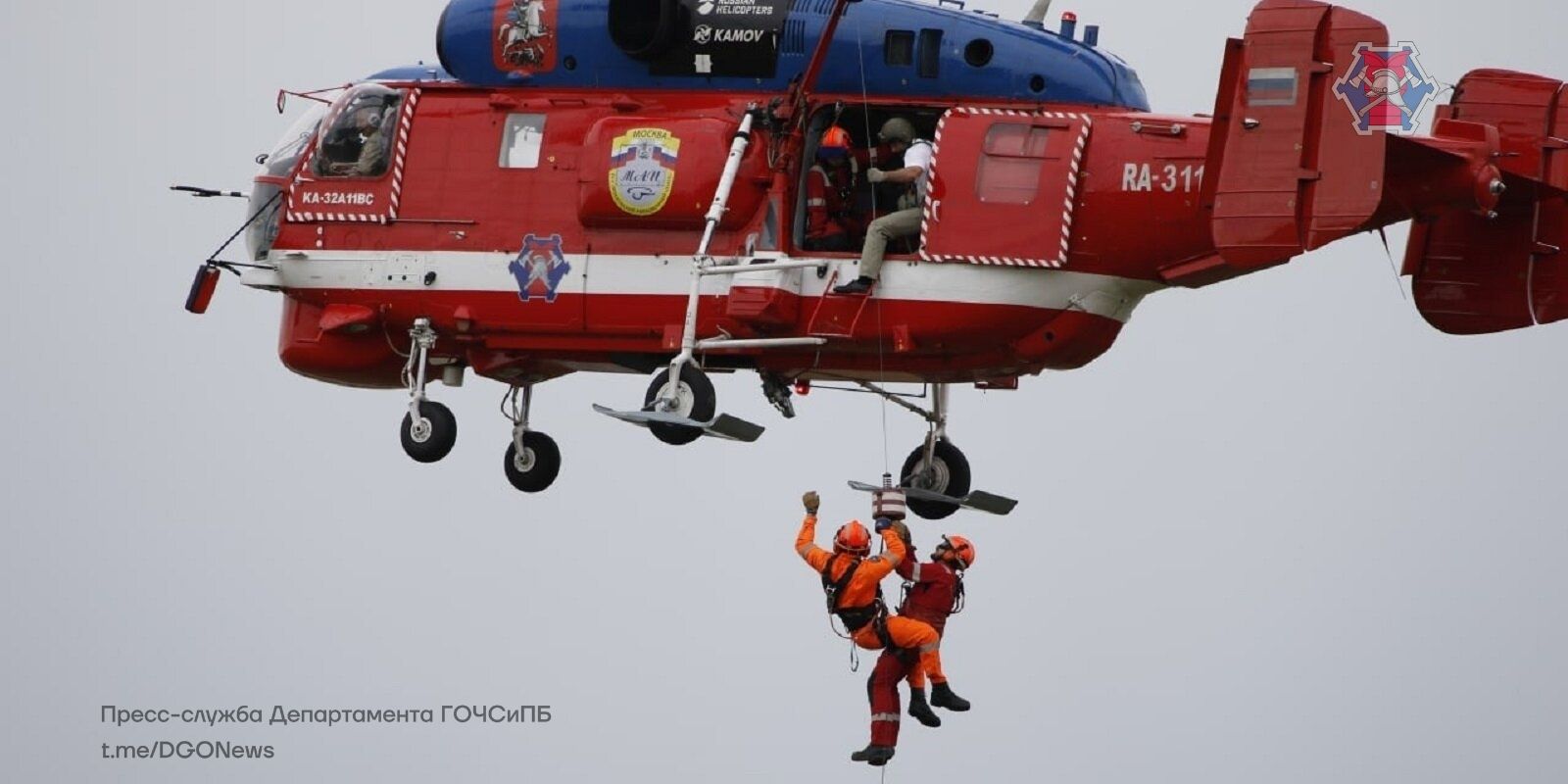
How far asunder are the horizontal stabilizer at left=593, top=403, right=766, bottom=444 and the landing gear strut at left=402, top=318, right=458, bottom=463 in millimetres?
2145

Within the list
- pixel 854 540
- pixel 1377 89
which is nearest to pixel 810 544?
pixel 854 540

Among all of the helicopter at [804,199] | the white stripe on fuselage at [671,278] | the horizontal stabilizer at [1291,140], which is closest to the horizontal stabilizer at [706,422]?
the helicopter at [804,199]

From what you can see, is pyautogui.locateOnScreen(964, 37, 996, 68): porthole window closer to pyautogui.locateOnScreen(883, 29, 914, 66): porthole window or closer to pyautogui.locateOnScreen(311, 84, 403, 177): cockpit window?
pyautogui.locateOnScreen(883, 29, 914, 66): porthole window

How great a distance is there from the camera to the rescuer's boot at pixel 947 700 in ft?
92.7

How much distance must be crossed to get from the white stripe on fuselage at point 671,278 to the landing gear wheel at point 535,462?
1.69 meters

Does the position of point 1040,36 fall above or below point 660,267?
above

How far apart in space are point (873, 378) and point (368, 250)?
12.3 ft

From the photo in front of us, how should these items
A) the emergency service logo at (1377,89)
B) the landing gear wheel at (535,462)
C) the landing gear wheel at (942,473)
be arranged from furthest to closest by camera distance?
the landing gear wheel at (535,462)
the landing gear wheel at (942,473)
the emergency service logo at (1377,89)

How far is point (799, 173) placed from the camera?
2811cm

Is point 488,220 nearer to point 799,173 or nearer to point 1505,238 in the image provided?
point 799,173

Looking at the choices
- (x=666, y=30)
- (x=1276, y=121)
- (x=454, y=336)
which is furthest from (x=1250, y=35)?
(x=454, y=336)

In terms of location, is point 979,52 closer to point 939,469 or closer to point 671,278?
point 671,278

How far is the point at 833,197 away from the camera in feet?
93.1

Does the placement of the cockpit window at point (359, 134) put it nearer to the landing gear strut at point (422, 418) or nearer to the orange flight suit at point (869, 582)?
the landing gear strut at point (422, 418)
